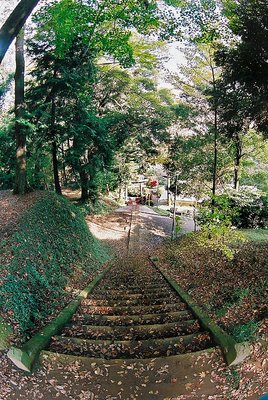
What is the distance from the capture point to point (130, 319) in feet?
17.3

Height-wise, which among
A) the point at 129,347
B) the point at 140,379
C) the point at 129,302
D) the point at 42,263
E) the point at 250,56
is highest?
the point at 250,56

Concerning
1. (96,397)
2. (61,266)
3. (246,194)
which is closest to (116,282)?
(61,266)

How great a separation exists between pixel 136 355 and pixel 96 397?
29.2 inches

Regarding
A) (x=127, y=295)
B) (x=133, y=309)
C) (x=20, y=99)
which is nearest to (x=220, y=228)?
(x=127, y=295)

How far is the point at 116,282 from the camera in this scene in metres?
8.74

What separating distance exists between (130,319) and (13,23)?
580 cm

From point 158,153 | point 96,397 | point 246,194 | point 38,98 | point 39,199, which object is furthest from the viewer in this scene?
point 158,153

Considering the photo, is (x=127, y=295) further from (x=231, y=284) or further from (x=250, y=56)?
(x=250, y=56)

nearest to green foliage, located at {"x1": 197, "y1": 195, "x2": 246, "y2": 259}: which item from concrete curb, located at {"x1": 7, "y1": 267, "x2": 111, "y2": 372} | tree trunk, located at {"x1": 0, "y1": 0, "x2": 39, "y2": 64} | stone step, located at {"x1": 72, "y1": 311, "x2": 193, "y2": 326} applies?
stone step, located at {"x1": 72, "y1": 311, "x2": 193, "y2": 326}

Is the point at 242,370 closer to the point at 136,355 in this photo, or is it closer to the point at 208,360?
the point at 208,360

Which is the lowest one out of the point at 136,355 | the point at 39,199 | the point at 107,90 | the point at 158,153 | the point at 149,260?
the point at 149,260

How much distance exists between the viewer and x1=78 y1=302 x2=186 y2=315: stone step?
5727 millimetres

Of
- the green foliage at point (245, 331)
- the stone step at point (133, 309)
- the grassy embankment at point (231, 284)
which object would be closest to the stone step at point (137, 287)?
the grassy embankment at point (231, 284)

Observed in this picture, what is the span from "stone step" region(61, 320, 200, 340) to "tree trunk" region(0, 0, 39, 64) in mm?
5083
